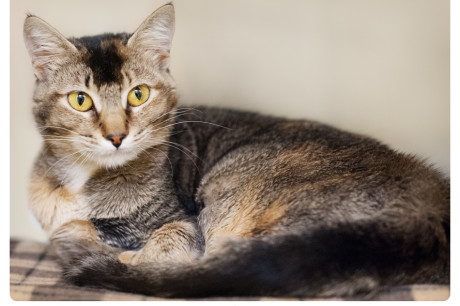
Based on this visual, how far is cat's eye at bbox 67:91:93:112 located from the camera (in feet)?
5.46

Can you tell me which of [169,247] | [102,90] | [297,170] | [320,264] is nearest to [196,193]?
[169,247]

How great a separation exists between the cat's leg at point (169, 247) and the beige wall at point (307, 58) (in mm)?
520

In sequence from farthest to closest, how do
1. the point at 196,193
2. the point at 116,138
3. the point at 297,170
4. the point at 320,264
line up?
the point at 196,193 → the point at 297,170 → the point at 116,138 → the point at 320,264

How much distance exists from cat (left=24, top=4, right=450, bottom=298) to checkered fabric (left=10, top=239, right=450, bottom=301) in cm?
4

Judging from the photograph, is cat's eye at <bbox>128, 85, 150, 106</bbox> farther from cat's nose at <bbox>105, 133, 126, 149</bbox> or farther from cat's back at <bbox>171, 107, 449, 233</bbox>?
cat's back at <bbox>171, 107, 449, 233</bbox>

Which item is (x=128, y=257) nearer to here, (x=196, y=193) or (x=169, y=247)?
(x=169, y=247)

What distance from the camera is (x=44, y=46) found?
170cm

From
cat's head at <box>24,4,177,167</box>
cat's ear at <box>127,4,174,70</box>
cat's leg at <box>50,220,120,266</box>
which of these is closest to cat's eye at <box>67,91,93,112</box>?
cat's head at <box>24,4,177,167</box>

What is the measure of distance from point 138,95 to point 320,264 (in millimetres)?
835

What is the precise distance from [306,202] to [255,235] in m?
0.19

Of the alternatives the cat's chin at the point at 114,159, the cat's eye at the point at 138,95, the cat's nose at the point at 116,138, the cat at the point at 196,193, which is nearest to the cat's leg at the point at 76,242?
the cat at the point at 196,193

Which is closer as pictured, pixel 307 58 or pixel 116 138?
pixel 116 138

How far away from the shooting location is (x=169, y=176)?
6.23ft

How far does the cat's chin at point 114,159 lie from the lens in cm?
170
